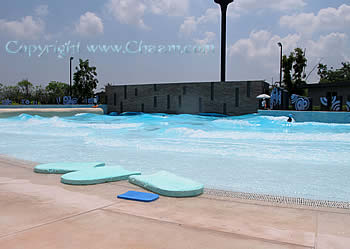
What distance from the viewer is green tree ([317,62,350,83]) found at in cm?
5677

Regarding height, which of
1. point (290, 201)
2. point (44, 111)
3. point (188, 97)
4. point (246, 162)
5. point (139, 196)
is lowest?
point (246, 162)

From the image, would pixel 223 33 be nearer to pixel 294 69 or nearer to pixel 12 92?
pixel 294 69

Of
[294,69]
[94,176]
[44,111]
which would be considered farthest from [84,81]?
[94,176]

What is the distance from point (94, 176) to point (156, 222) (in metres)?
2.13

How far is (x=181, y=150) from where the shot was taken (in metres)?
10.4

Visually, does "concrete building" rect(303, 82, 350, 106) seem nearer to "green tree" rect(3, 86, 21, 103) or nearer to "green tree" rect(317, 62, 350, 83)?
"green tree" rect(317, 62, 350, 83)

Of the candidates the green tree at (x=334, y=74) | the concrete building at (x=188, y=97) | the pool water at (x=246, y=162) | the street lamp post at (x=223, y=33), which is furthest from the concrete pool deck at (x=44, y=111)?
the green tree at (x=334, y=74)

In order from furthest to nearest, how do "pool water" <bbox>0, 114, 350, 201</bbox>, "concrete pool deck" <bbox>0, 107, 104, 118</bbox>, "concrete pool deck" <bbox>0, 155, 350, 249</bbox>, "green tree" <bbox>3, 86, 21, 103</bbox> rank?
"green tree" <bbox>3, 86, 21, 103</bbox>
"concrete pool deck" <bbox>0, 107, 104, 118</bbox>
"pool water" <bbox>0, 114, 350, 201</bbox>
"concrete pool deck" <bbox>0, 155, 350, 249</bbox>

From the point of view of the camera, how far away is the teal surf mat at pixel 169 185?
13.7ft

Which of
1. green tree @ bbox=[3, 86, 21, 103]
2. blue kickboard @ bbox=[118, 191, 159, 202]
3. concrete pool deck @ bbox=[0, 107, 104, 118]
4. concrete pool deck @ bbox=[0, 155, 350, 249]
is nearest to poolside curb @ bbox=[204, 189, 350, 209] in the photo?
concrete pool deck @ bbox=[0, 155, 350, 249]

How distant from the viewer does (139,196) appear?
3.97 meters

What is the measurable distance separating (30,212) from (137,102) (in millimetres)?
29998

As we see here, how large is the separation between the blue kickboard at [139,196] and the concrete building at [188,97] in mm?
24585

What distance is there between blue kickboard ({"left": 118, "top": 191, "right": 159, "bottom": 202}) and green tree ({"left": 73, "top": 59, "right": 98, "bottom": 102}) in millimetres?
38907
